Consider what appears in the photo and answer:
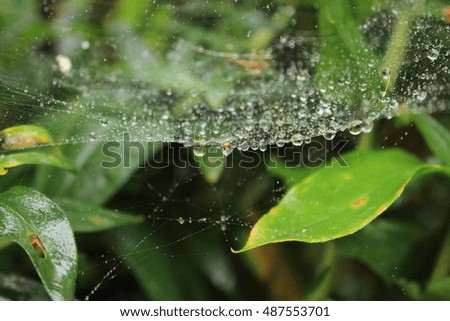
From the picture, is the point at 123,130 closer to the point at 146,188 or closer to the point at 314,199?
the point at 146,188

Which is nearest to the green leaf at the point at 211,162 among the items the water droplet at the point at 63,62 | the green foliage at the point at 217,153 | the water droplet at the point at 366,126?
the green foliage at the point at 217,153

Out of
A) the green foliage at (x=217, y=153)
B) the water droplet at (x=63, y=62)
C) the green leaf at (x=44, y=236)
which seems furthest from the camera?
the water droplet at (x=63, y=62)

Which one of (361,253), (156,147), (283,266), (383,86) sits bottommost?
(283,266)

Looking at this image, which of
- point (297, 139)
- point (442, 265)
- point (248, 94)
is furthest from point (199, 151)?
point (442, 265)

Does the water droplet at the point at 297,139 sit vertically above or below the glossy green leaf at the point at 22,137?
below

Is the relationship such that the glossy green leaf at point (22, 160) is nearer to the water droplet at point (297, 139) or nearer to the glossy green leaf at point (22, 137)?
the glossy green leaf at point (22, 137)

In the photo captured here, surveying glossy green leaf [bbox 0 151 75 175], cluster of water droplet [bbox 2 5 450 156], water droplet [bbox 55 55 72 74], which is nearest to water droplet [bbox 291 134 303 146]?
cluster of water droplet [bbox 2 5 450 156]

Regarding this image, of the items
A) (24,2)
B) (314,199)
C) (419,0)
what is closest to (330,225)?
(314,199)

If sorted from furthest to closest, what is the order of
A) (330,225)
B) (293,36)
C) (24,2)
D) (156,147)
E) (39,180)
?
(293,36)
(24,2)
(156,147)
(39,180)
(330,225)
